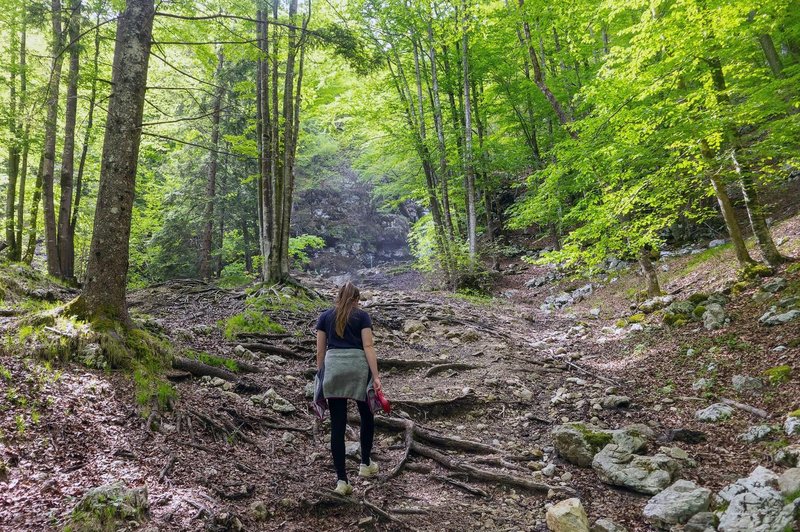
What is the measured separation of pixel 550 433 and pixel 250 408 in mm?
3683

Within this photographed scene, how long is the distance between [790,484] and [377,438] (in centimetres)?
383

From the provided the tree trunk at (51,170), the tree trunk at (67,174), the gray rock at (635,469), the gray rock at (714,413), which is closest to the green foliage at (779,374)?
the gray rock at (714,413)

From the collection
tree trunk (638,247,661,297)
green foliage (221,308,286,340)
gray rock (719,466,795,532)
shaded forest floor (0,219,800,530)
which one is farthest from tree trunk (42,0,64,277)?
tree trunk (638,247,661,297)

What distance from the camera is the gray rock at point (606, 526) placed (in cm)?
342

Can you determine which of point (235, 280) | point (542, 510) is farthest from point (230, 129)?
point (542, 510)

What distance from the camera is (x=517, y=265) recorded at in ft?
72.8

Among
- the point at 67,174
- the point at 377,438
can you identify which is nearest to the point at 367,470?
the point at 377,438

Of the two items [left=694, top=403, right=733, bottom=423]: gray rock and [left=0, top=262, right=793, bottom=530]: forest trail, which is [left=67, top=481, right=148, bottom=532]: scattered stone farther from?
[left=694, top=403, right=733, bottom=423]: gray rock

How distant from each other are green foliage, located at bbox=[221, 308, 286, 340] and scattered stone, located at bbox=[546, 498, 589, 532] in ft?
20.6

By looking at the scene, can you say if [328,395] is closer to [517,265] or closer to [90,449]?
[90,449]

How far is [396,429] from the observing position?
5.51m

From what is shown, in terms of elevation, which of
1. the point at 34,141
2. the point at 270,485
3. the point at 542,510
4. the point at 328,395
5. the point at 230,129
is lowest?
the point at 542,510

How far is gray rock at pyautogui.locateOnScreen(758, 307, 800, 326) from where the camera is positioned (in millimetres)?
6613

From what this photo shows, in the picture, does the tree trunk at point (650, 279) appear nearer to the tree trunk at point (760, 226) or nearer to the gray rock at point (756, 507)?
the tree trunk at point (760, 226)
